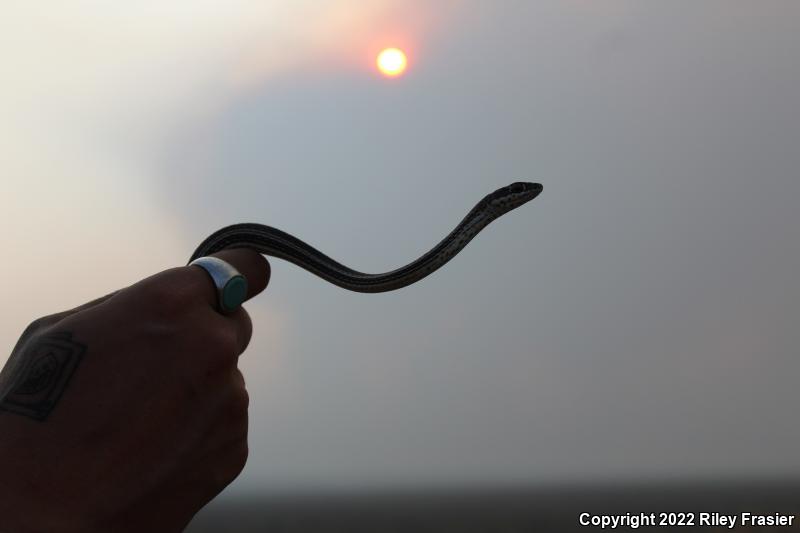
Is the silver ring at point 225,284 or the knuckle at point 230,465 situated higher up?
the silver ring at point 225,284

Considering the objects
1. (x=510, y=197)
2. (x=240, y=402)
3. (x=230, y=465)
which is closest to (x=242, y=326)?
(x=240, y=402)

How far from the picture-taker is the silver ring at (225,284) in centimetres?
404

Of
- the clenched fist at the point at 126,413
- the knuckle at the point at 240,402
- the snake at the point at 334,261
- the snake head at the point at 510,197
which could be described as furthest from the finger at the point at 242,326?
the snake head at the point at 510,197

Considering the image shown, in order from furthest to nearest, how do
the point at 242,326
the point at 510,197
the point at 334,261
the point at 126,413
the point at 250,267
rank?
the point at 510,197 → the point at 334,261 → the point at 250,267 → the point at 242,326 → the point at 126,413

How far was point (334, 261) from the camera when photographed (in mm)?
7734

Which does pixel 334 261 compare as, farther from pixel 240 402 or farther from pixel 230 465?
pixel 230 465

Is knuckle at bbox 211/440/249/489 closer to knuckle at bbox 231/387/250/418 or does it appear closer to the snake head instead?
knuckle at bbox 231/387/250/418

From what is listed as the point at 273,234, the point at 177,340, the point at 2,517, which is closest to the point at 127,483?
the point at 2,517

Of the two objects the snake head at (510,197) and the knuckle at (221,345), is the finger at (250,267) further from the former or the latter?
the snake head at (510,197)

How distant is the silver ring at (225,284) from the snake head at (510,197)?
533 cm

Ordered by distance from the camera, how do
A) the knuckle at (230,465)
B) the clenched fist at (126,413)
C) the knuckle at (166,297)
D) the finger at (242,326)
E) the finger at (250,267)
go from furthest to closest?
the finger at (250,267)
the finger at (242,326)
the knuckle at (230,465)
the knuckle at (166,297)
the clenched fist at (126,413)

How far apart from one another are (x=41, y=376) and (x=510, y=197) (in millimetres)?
7015

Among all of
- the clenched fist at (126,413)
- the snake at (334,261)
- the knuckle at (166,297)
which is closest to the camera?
the clenched fist at (126,413)

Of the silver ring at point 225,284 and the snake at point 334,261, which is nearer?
the silver ring at point 225,284
